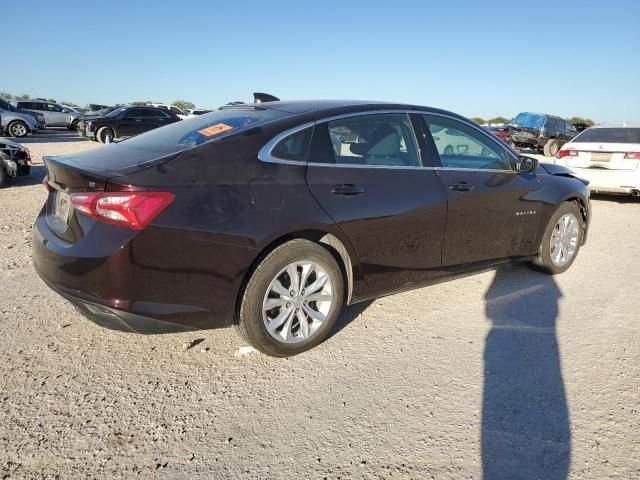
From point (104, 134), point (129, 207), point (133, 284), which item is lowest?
point (133, 284)

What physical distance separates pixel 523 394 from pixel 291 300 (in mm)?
1424

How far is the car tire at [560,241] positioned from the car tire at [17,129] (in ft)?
78.8

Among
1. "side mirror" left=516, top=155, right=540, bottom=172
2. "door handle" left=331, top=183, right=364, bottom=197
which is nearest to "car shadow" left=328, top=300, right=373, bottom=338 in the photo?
"door handle" left=331, top=183, right=364, bottom=197

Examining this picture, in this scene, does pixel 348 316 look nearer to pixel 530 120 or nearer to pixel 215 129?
pixel 215 129

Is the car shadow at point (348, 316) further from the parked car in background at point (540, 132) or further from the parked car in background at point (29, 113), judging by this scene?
the parked car in background at point (29, 113)

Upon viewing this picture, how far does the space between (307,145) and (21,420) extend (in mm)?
2148

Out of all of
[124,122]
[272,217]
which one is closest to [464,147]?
[272,217]

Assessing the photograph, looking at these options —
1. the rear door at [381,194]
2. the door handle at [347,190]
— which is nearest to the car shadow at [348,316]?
the rear door at [381,194]

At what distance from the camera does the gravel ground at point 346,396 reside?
2092mm

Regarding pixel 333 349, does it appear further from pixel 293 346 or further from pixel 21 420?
pixel 21 420

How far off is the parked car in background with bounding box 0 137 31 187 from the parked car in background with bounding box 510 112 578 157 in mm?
19414

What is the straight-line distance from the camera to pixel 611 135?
8898 mm

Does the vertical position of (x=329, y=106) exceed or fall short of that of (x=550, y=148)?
it falls short

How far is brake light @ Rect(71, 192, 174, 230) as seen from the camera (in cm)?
237
